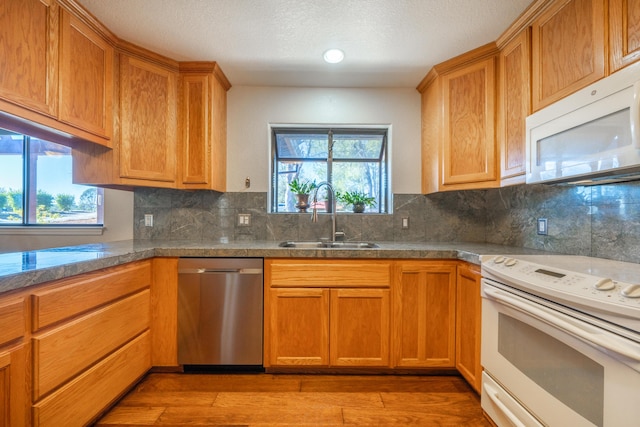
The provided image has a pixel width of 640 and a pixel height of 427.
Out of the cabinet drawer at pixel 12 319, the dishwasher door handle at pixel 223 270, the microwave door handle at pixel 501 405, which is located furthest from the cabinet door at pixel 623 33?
the cabinet drawer at pixel 12 319

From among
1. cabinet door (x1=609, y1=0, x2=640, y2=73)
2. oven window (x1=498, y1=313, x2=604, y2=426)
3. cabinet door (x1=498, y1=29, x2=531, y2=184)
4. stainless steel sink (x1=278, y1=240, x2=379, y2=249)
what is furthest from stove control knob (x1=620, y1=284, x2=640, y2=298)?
stainless steel sink (x1=278, y1=240, x2=379, y2=249)

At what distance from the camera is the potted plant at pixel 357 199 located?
254 centimetres

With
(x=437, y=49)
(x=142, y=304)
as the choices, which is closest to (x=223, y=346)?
(x=142, y=304)

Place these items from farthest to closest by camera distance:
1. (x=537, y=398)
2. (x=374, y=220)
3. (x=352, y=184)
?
(x=352, y=184) → (x=374, y=220) → (x=537, y=398)

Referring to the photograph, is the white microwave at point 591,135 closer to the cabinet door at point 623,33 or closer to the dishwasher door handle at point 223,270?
the cabinet door at point 623,33

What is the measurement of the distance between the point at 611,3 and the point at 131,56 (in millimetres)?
2720

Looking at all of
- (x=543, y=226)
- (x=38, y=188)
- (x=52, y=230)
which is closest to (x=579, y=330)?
(x=543, y=226)

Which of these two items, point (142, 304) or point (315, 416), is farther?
point (142, 304)

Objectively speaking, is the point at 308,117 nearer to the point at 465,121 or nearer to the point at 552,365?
the point at 465,121

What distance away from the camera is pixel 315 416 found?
1.55 metres

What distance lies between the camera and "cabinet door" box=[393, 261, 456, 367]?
6.16ft

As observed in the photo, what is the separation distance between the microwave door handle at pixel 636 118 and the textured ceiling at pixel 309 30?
94 cm

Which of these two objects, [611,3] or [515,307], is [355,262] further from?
[611,3]

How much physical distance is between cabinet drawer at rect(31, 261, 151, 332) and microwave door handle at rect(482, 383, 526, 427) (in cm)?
201
